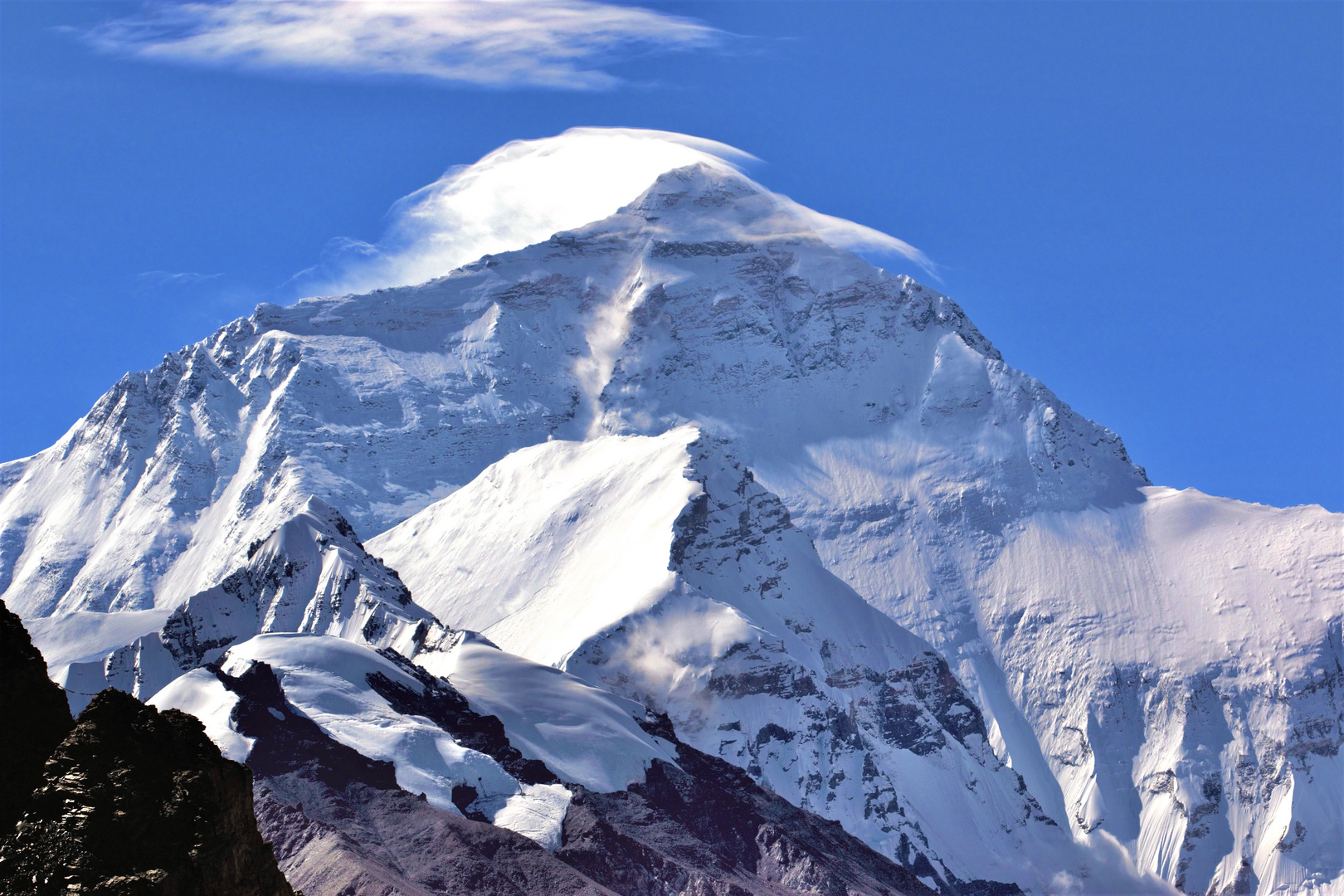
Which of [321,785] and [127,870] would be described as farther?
[321,785]

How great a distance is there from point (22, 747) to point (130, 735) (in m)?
3.02

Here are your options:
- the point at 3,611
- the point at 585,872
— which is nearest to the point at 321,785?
the point at 585,872

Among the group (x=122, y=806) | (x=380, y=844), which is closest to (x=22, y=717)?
(x=122, y=806)

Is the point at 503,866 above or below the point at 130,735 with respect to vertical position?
below

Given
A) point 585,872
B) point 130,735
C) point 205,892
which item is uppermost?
point 130,735

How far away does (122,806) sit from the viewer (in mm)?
39031

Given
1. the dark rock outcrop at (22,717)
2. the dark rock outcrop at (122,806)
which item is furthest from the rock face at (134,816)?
the dark rock outcrop at (22,717)

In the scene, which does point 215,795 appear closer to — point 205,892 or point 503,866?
point 205,892

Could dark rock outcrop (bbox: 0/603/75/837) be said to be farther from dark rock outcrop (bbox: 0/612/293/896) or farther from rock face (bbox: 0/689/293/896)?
rock face (bbox: 0/689/293/896)

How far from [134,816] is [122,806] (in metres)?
0.34

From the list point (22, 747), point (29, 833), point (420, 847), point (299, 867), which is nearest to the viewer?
point (29, 833)

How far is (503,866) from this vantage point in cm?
18800

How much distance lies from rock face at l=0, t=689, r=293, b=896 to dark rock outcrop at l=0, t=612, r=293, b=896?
17 mm

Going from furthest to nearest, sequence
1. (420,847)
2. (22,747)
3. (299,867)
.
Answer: (420,847), (299,867), (22,747)
